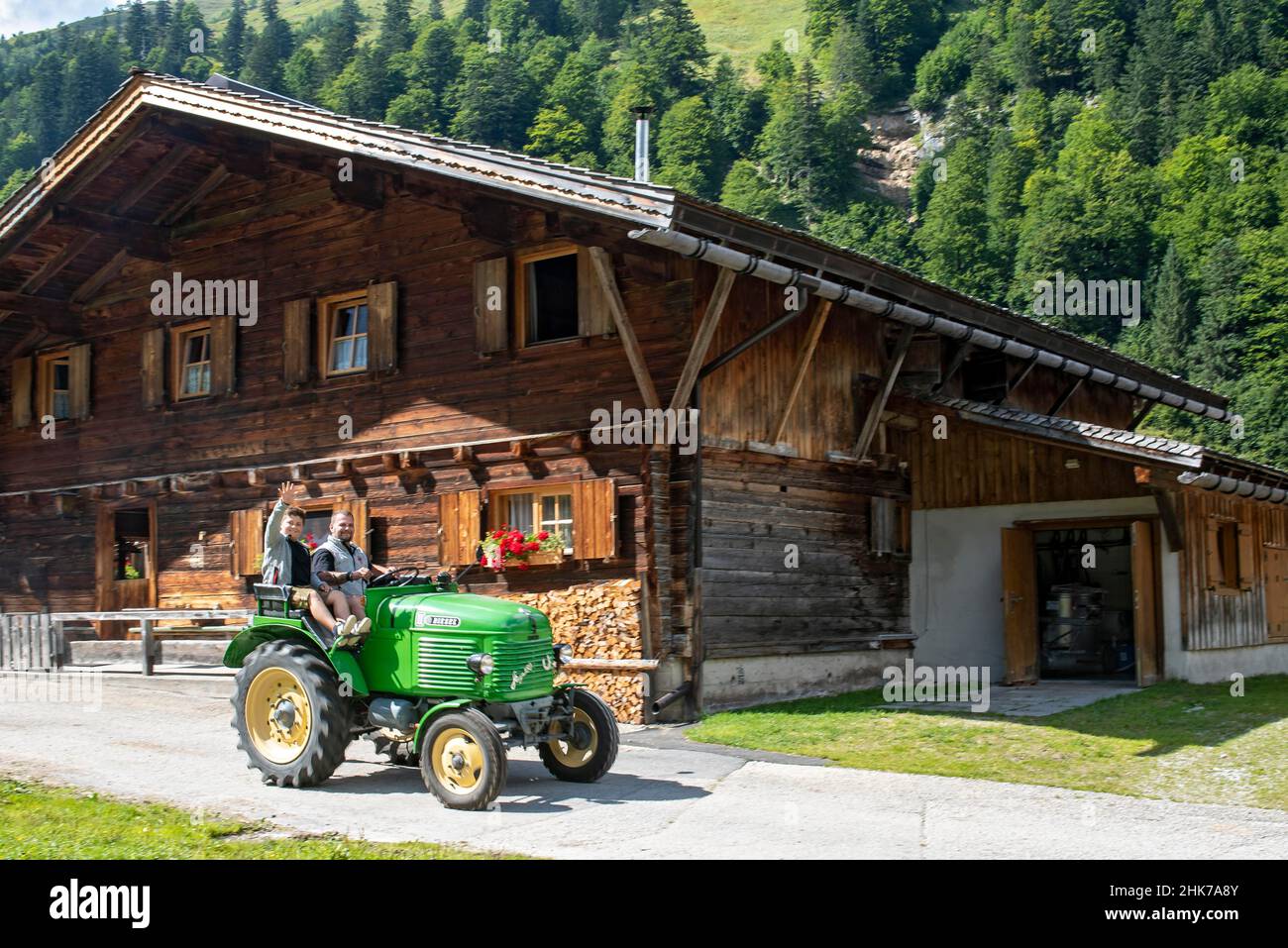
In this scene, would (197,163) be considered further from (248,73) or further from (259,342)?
(248,73)

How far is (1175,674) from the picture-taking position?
16.9 m

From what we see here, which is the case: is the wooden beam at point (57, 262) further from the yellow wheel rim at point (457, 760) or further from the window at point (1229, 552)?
the window at point (1229, 552)

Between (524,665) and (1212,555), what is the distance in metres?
11.1

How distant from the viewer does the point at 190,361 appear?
19719 millimetres

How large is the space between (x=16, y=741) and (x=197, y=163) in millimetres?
9467

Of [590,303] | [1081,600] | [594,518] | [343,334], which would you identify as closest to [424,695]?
[594,518]

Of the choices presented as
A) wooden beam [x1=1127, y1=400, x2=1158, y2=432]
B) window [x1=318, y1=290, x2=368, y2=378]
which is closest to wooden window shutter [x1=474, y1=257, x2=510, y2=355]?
window [x1=318, y1=290, x2=368, y2=378]

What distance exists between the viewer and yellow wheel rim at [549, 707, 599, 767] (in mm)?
10281

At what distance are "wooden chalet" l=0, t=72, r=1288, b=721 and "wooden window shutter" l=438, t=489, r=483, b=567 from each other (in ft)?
0.16

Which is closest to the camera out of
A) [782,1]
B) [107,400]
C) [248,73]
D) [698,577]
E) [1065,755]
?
[1065,755]

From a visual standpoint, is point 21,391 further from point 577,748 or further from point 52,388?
point 577,748

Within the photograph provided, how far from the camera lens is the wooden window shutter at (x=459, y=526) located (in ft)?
51.7

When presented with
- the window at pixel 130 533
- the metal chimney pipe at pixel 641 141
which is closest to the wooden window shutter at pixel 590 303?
the metal chimney pipe at pixel 641 141
